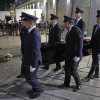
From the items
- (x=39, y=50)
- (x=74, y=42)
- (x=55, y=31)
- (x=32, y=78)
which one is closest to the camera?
(x=39, y=50)

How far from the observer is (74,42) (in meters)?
3.38

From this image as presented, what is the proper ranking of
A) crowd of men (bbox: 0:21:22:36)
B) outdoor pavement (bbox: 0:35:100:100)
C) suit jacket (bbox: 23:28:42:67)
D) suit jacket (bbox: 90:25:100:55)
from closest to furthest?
suit jacket (bbox: 23:28:42:67)
outdoor pavement (bbox: 0:35:100:100)
suit jacket (bbox: 90:25:100:55)
crowd of men (bbox: 0:21:22:36)

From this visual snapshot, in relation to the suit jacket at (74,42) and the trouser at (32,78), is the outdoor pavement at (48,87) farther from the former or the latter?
the suit jacket at (74,42)

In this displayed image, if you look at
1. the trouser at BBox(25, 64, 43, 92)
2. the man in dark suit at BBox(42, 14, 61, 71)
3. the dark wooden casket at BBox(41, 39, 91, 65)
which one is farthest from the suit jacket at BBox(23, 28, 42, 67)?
the man in dark suit at BBox(42, 14, 61, 71)

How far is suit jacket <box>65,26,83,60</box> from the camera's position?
331cm

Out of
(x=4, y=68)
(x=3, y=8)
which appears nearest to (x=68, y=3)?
(x=4, y=68)

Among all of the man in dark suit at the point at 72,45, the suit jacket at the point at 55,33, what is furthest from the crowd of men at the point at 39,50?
the suit jacket at the point at 55,33

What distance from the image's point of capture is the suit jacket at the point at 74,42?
3.31 m

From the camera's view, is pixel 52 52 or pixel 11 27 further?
pixel 11 27

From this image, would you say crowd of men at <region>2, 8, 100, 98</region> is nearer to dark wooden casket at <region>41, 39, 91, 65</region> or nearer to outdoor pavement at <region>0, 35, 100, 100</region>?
outdoor pavement at <region>0, 35, 100, 100</region>

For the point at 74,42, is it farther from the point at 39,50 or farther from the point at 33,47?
the point at 33,47

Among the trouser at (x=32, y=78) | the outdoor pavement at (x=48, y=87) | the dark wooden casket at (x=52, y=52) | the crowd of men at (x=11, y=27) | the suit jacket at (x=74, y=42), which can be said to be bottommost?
the outdoor pavement at (x=48, y=87)

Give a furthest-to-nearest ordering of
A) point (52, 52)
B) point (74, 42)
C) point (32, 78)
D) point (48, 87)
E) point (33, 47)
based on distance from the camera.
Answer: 1. point (52, 52)
2. point (48, 87)
3. point (74, 42)
4. point (32, 78)
5. point (33, 47)

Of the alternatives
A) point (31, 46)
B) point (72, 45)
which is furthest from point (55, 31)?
point (31, 46)
